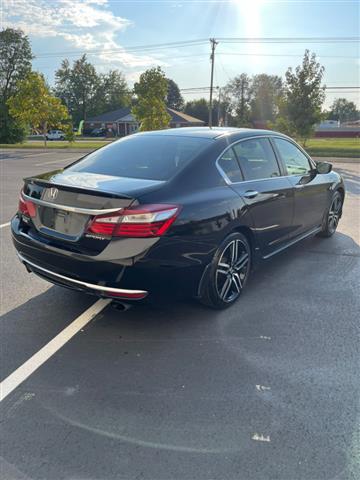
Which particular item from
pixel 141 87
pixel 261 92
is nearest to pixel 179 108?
pixel 261 92

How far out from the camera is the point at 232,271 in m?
3.68

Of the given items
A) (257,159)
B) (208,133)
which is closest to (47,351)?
(208,133)

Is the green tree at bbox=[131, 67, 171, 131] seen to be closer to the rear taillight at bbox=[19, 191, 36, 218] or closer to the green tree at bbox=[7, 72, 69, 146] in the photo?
the green tree at bbox=[7, 72, 69, 146]

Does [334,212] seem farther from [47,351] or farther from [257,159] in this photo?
[47,351]

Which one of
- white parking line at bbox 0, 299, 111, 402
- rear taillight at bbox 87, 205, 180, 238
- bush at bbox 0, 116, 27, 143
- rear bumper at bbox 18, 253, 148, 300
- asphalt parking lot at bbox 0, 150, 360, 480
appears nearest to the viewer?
asphalt parking lot at bbox 0, 150, 360, 480

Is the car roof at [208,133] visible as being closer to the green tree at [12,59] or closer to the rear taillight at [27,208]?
the rear taillight at [27,208]

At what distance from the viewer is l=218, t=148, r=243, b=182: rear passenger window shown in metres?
3.62

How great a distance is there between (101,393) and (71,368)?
1.22 feet

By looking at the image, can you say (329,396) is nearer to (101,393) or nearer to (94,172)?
(101,393)

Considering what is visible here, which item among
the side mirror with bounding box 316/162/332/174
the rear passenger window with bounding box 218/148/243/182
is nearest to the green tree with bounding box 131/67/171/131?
the side mirror with bounding box 316/162/332/174

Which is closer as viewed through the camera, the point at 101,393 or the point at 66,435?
the point at 66,435

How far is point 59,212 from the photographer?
10.1 feet

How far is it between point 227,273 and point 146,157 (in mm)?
1279

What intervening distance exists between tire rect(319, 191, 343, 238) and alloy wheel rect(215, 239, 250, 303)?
2397 millimetres
